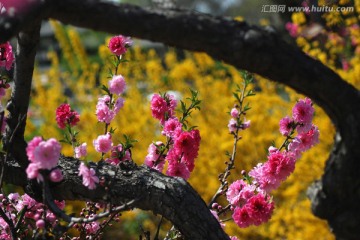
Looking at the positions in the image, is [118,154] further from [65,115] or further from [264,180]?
[264,180]

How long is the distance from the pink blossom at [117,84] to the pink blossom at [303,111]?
2.25 ft

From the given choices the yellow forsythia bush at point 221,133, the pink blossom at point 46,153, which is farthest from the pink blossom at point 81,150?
the yellow forsythia bush at point 221,133

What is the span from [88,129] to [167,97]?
13.0 feet

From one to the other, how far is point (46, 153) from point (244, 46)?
637 millimetres

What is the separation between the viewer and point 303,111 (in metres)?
2.46

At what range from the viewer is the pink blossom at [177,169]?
2.54 metres

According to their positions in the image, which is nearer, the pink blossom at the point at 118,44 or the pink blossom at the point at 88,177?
the pink blossom at the point at 88,177

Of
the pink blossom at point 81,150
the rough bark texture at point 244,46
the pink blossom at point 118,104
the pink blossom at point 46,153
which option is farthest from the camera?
the pink blossom at point 118,104

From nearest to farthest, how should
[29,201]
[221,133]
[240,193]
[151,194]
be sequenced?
1. [151,194]
2. [29,201]
3. [240,193]
4. [221,133]

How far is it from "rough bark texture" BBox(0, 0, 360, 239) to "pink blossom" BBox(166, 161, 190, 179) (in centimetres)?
91

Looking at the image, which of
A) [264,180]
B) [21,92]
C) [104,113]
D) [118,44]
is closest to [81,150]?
[104,113]

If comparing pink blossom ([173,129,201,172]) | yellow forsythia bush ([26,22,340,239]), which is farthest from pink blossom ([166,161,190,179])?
yellow forsythia bush ([26,22,340,239])

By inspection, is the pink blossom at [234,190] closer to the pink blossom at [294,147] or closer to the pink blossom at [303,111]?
the pink blossom at [294,147]

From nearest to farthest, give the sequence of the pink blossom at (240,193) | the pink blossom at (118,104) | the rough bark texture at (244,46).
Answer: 1. the rough bark texture at (244,46)
2. the pink blossom at (240,193)
3. the pink blossom at (118,104)
